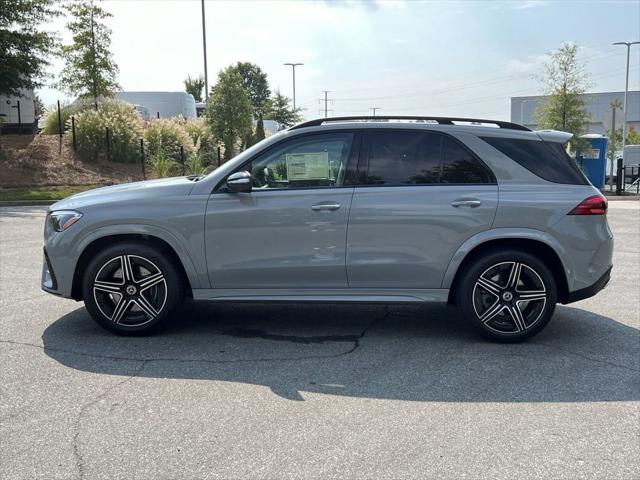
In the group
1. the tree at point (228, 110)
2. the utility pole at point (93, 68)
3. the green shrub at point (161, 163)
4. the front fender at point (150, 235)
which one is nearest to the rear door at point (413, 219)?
the front fender at point (150, 235)

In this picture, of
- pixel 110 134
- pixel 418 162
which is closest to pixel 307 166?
pixel 418 162

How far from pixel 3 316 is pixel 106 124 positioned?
20064 mm

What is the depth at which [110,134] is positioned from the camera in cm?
2444

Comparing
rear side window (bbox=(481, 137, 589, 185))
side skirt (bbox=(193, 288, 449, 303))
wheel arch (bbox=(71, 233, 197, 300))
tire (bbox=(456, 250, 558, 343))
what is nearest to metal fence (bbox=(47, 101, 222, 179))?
wheel arch (bbox=(71, 233, 197, 300))

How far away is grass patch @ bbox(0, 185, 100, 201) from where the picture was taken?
18.9 metres

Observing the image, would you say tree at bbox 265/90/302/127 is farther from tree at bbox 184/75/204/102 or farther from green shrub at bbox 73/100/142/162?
green shrub at bbox 73/100/142/162

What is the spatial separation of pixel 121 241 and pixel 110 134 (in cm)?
2062

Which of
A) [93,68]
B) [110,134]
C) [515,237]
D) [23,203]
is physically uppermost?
[93,68]

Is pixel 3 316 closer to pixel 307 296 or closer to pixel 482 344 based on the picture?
pixel 307 296

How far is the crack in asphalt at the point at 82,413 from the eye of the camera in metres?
3.20

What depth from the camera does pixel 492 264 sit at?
202 inches

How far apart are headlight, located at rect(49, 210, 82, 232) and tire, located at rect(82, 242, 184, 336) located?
13.6 inches

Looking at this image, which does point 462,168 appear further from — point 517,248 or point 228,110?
point 228,110

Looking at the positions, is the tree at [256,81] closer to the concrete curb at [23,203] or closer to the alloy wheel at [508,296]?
the concrete curb at [23,203]
